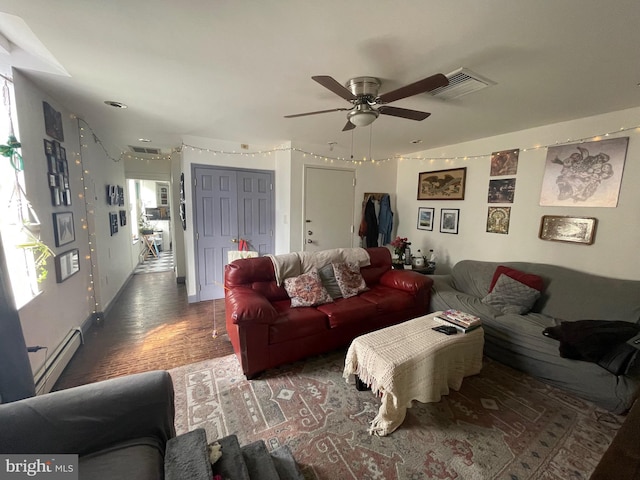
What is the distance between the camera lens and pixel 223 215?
396 centimetres

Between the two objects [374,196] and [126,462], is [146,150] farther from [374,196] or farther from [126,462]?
[126,462]

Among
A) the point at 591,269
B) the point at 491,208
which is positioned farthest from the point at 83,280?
the point at 591,269

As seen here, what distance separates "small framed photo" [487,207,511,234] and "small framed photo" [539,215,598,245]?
37cm

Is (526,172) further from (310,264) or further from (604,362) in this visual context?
(310,264)

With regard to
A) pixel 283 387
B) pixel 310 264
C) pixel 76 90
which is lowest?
pixel 283 387

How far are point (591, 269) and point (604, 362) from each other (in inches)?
49.8

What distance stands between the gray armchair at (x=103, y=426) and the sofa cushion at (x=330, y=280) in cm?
179

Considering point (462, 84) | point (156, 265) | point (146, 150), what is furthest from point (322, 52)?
point (156, 265)

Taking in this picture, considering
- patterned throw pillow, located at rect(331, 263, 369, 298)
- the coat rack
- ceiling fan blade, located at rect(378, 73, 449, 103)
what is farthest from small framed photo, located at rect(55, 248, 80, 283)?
the coat rack

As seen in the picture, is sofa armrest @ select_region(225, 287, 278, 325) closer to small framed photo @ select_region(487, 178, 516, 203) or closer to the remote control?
the remote control

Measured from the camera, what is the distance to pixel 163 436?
3.97 ft

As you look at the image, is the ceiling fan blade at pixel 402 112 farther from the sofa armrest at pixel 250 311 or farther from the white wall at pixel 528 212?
the white wall at pixel 528 212

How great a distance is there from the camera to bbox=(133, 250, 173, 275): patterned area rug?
222 inches

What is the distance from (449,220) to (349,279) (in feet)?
7.07
